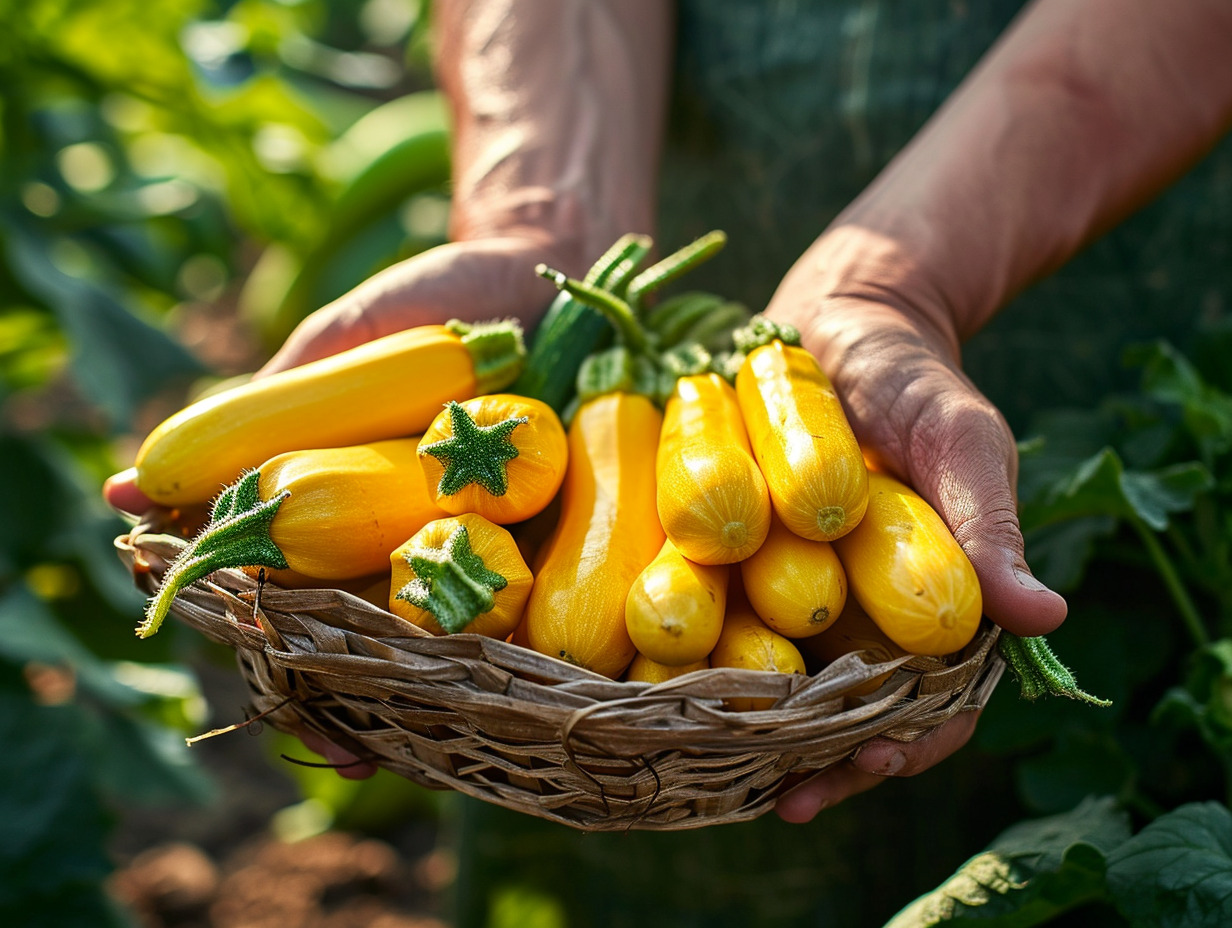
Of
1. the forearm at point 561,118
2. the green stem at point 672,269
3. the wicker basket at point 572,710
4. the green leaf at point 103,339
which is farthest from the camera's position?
the green leaf at point 103,339

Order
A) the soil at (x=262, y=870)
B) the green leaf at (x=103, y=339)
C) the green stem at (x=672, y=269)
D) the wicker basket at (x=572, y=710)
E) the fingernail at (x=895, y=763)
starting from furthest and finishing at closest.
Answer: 1. the soil at (x=262, y=870)
2. the green leaf at (x=103, y=339)
3. the green stem at (x=672, y=269)
4. the fingernail at (x=895, y=763)
5. the wicker basket at (x=572, y=710)

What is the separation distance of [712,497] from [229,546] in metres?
0.54

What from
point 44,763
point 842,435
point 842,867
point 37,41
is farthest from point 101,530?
point 842,435

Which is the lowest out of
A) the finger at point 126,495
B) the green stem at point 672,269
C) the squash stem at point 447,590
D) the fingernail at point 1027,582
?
the fingernail at point 1027,582

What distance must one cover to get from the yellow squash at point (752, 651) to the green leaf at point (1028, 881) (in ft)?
1.33

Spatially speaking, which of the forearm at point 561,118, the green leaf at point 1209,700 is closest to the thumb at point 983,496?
the green leaf at point 1209,700

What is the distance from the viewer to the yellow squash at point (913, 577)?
1.10 m

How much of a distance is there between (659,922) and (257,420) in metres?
1.37

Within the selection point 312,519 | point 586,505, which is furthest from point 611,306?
point 312,519

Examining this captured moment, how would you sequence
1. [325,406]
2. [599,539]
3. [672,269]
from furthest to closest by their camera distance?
[672,269] < [325,406] < [599,539]

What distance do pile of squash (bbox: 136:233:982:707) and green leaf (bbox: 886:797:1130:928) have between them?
0.34m

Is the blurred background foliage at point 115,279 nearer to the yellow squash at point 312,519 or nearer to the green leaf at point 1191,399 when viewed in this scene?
the yellow squash at point 312,519

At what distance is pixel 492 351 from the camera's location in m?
1.50

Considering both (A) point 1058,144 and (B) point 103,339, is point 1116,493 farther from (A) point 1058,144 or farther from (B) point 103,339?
(B) point 103,339
